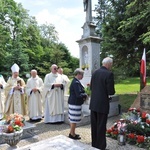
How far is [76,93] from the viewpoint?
494cm

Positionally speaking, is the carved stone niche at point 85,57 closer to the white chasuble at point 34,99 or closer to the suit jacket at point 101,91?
the white chasuble at point 34,99

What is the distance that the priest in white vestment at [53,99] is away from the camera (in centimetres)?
698

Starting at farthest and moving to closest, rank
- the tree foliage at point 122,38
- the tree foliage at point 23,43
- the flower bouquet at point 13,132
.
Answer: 1. the tree foliage at point 23,43
2. the tree foliage at point 122,38
3. the flower bouquet at point 13,132

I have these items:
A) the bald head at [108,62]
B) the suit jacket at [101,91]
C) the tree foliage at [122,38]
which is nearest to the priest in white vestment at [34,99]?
the suit jacket at [101,91]

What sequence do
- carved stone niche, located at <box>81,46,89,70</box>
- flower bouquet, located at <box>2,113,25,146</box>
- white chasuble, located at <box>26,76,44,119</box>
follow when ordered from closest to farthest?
flower bouquet, located at <box>2,113,25,146</box>
white chasuble, located at <box>26,76,44,119</box>
carved stone niche, located at <box>81,46,89,70</box>

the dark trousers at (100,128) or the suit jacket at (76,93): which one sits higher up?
the suit jacket at (76,93)

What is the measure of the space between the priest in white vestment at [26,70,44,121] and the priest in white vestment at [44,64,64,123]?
39 centimetres

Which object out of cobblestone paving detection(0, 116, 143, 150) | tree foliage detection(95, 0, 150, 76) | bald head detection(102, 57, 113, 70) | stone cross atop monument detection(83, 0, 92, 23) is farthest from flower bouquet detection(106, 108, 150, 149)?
tree foliage detection(95, 0, 150, 76)

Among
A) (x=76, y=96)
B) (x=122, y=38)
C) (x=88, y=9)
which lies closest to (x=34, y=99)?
(x=76, y=96)

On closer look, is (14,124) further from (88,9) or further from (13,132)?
(88,9)

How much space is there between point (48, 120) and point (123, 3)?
732cm

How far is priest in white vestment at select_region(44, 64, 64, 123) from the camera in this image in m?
6.98

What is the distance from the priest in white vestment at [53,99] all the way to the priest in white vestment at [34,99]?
0.39m

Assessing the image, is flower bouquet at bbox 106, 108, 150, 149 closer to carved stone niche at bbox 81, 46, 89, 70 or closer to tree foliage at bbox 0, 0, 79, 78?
carved stone niche at bbox 81, 46, 89, 70
